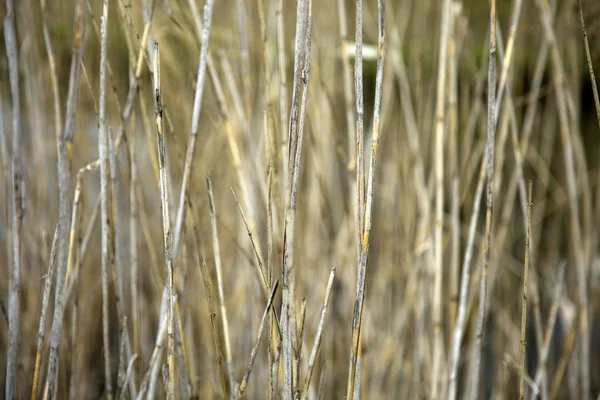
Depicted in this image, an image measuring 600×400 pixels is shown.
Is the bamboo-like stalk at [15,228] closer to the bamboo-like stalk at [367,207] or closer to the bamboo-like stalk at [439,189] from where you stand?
the bamboo-like stalk at [367,207]

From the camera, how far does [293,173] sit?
45cm

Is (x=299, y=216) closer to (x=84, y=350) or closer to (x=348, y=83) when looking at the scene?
(x=348, y=83)

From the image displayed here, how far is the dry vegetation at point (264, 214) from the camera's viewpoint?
567mm

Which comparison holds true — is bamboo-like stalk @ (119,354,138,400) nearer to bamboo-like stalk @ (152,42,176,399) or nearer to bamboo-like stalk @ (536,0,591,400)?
bamboo-like stalk @ (152,42,176,399)

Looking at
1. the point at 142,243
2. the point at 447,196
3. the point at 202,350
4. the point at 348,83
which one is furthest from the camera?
the point at 447,196

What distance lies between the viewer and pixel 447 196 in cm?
197

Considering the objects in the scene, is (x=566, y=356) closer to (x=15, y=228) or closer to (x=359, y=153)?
(x=359, y=153)

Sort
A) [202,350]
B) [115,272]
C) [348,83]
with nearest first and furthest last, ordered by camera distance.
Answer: [115,272] → [348,83] → [202,350]

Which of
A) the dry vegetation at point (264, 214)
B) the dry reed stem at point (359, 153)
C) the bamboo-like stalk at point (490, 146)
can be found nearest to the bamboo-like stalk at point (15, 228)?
the dry vegetation at point (264, 214)

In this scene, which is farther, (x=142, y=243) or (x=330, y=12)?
(x=142, y=243)

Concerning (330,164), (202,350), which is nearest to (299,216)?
(330,164)

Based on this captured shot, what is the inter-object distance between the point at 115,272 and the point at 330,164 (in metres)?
0.56

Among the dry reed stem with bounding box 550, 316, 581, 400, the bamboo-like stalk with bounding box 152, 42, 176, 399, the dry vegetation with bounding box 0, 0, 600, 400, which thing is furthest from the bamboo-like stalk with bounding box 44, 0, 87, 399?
the dry reed stem with bounding box 550, 316, 581, 400

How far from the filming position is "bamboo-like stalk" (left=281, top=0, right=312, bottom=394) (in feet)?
1.44
